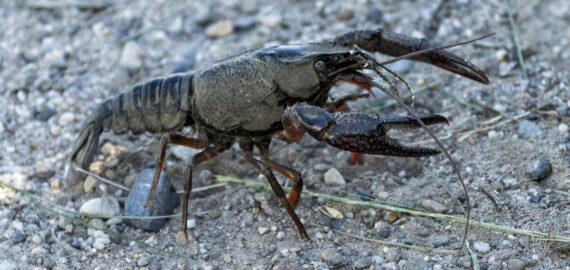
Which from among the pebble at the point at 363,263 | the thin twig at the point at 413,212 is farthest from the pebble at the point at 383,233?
the pebble at the point at 363,263

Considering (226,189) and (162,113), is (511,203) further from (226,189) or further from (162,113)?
(162,113)

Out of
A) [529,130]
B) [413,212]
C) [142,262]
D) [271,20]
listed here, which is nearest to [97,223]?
[142,262]

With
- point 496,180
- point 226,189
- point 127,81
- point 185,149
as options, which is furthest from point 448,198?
point 127,81

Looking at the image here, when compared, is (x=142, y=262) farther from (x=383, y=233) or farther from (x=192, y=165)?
(x=383, y=233)

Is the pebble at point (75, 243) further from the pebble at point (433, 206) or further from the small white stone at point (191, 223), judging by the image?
the pebble at point (433, 206)

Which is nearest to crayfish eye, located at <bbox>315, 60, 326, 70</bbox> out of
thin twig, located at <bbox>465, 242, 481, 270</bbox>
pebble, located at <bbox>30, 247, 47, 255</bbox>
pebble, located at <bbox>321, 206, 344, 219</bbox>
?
pebble, located at <bbox>321, 206, 344, 219</bbox>
